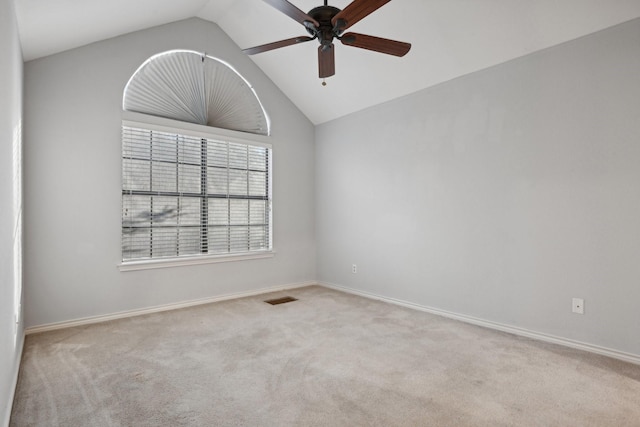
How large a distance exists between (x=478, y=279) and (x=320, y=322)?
1657 millimetres

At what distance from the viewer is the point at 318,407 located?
6.36ft

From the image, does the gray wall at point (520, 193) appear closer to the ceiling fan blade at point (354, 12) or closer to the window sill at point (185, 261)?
the window sill at point (185, 261)

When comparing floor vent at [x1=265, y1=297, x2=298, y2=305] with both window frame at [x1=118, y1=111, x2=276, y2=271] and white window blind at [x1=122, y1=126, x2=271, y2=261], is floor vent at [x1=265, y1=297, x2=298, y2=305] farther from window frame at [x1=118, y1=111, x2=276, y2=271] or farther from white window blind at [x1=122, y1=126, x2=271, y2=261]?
white window blind at [x1=122, y1=126, x2=271, y2=261]

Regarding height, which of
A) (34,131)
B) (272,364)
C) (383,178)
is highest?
(34,131)

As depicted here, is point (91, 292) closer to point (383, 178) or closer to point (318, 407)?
point (318, 407)

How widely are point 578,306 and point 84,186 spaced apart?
184 inches

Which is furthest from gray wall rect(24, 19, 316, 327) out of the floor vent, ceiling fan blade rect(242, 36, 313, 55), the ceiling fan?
the ceiling fan

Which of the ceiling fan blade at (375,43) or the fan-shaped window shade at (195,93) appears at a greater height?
the fan-shaped window shade at (195,93)

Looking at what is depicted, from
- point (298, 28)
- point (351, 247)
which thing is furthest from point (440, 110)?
point (351, 247)

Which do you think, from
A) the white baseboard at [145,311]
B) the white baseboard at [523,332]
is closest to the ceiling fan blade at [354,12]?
the white baseboard at [523,332]

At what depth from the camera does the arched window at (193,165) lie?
3807 millimetres

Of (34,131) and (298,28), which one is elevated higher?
(298,28)

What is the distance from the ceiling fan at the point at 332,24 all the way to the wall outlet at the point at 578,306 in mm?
2449

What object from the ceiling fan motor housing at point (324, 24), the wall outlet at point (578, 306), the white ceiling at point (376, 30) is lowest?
the wall outlet at point (578, 306)
